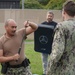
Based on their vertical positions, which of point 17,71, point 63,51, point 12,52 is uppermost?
point 63,51

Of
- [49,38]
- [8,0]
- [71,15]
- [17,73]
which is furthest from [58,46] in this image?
[8,0]

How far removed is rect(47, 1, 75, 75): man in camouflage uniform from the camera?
5871 mm

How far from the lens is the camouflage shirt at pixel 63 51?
587 centimetres

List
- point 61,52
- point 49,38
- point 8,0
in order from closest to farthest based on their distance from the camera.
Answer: point 61,52 < point 49,38 < point 8,0

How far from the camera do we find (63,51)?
591 cm

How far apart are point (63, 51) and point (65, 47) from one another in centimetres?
9

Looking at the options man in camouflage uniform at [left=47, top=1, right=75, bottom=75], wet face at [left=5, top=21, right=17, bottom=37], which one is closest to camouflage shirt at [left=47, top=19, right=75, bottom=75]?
man in camouflage uniform at [left=47, top=1, right=75, bottom=75]

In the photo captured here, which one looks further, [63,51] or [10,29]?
[10,29]

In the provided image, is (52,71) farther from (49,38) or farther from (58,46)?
(49,38)

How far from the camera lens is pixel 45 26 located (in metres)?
10.3

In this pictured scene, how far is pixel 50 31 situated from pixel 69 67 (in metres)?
4.09

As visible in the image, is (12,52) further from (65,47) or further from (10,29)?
(65,47)

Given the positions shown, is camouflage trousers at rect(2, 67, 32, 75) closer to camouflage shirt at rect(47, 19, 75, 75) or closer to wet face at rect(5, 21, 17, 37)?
wet face at rect(5, 21, 17, 37)

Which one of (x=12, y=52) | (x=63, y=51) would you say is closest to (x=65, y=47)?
(x=63, y=51)
